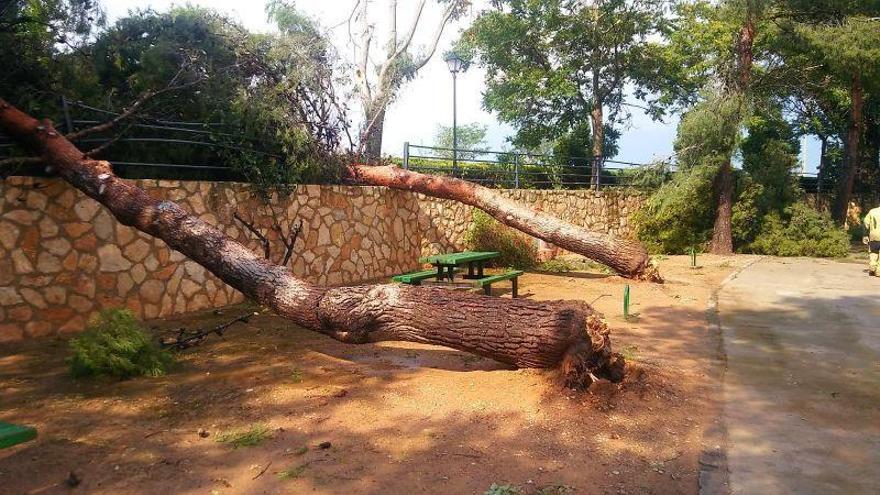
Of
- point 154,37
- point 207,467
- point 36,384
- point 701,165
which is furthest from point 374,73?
point 207,467

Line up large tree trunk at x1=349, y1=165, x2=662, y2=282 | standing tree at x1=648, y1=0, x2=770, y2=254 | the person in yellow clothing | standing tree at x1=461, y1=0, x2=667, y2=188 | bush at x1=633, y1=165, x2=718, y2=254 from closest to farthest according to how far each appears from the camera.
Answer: large tree trunk at x1=349, y1=165, x2=662, y2=282 < the person in yellow clothing < standing tree at x1=648, y1=0, x2=770, y2=254 < bush at x1=633, y1=165, x2=718, y2=254 < standing tree at x1=461, y1=0, x2=667, y2=188

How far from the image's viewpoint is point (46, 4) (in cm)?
716

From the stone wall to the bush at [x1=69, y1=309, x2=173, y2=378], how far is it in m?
1.42

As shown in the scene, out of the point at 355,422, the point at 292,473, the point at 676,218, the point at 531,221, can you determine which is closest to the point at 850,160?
the point at 676,218

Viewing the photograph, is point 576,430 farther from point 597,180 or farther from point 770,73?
point 770,73

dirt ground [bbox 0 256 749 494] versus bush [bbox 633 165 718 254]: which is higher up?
bush [bbox 633 165 718 254]

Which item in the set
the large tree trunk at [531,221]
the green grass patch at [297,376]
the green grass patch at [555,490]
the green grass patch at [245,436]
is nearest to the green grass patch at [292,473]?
the green grass patch at [245,436]

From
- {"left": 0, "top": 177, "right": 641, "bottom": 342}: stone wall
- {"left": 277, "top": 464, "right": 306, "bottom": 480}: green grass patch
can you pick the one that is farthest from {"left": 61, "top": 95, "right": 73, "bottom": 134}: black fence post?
{"left": 277, "top": 464, "right": 306, "bottom": 480}: green grass patch

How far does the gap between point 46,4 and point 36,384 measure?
195 inches

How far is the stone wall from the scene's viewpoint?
221 inches

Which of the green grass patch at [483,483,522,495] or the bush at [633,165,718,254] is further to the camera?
the bush at [633,165,718,254]

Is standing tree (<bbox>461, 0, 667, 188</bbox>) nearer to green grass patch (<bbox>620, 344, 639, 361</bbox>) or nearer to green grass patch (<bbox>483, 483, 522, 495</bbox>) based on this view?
green grass patch (<bbox>620, 344, 639, 361</bbox>)

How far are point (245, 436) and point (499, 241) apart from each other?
8717 mm

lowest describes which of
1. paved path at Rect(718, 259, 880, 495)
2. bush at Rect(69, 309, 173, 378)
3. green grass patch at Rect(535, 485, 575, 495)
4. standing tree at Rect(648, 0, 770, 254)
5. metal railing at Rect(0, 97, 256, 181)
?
paved path at Rect(718, 259, 880, 495)
